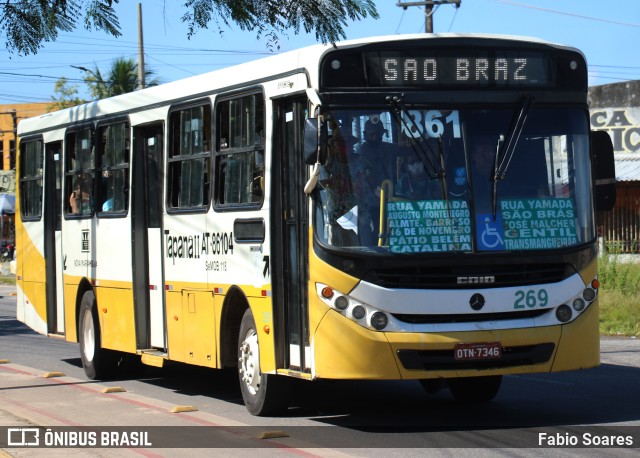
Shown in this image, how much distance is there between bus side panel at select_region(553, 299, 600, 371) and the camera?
10398 mm

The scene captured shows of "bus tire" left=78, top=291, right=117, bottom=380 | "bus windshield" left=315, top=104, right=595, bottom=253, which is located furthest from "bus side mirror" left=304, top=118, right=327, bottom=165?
"bus tire" left=78, top=291, right=117, bottom=380

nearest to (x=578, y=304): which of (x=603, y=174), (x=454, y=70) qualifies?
(x=603, y=174)

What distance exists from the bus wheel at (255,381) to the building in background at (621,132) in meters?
20.3

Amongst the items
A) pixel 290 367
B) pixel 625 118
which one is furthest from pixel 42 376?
pixel 625 118

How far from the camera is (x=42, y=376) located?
15.7m

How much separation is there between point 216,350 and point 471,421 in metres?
2.84

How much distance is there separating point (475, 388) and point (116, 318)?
519 cm

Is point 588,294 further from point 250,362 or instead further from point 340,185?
point 250,362

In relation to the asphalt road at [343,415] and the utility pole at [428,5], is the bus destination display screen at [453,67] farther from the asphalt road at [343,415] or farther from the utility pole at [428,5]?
the utility pole at [428,5]

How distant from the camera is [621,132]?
34.8 m

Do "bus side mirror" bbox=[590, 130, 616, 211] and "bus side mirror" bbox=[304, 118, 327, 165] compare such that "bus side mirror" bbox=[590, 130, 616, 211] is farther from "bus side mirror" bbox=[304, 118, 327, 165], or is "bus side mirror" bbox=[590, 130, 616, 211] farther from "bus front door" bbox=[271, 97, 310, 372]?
"bus front door" bbox=[271, 97, 310, 372]

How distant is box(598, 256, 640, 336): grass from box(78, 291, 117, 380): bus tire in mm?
9453

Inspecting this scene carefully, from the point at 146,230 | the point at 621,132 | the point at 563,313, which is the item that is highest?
the point at 621,132

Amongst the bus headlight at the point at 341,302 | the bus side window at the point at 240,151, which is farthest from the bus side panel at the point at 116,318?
the bus headlight at the point at 341,302
